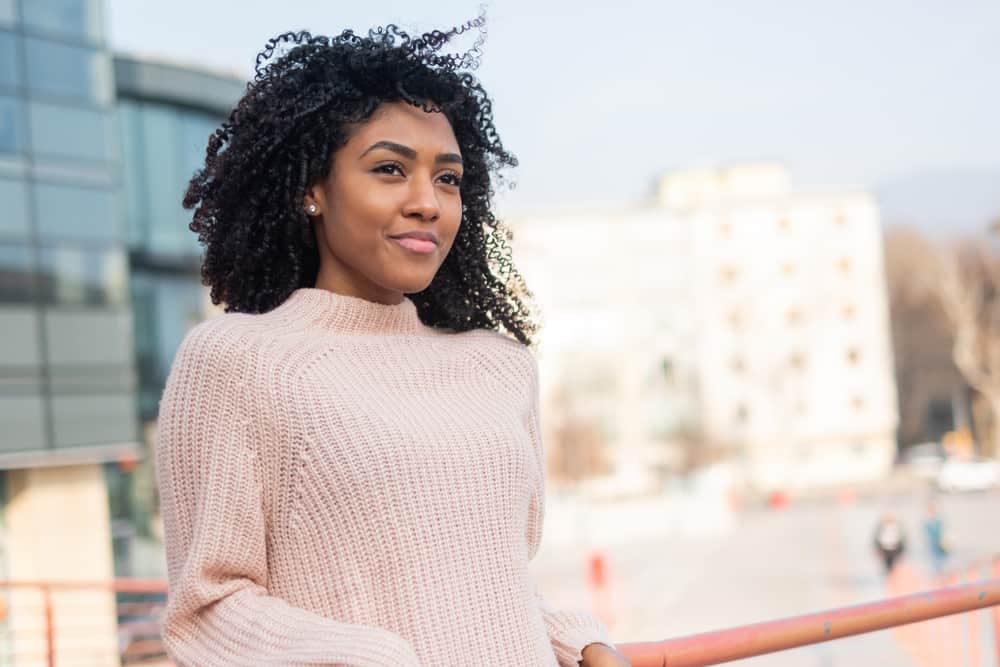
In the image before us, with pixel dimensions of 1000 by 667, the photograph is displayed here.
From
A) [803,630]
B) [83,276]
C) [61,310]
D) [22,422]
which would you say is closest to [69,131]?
[83,276]

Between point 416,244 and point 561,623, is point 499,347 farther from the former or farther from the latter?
point 561,623

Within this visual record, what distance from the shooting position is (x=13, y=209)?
54.1 feet

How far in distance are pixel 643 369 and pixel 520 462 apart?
230ft

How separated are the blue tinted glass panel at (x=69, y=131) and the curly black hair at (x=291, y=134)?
50.6 ft

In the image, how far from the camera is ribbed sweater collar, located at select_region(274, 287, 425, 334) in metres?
2.09

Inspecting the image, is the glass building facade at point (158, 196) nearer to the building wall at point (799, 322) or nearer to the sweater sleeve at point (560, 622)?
the sweater sleeve at point (560, 622)

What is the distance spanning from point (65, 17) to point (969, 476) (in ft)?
121

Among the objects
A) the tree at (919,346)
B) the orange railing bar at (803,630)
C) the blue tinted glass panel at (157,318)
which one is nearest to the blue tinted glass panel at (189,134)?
the blue tinted glass panel at (157,318)

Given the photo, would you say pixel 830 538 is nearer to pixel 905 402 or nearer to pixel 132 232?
pixel 132 232

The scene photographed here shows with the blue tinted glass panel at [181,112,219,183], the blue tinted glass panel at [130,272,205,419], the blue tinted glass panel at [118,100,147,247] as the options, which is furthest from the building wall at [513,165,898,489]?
the blue tinted glass panel at [118,100,147,247]

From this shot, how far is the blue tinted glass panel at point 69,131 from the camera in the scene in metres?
16.7

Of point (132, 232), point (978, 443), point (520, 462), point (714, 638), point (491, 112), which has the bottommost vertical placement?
point (978, 443)

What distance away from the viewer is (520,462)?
2.06 m

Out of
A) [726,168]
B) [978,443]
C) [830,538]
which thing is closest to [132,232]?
[830,538]
